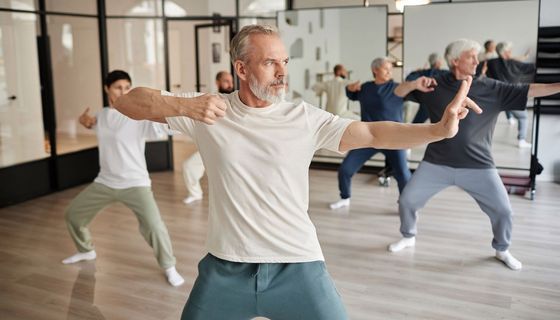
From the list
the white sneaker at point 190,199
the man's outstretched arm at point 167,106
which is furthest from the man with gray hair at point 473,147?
the white sneaker at point 190,199

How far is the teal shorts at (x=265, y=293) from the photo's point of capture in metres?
1.80

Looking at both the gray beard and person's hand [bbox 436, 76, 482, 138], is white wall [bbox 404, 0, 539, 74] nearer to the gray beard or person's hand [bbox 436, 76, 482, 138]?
person's hand [bbox 436, 76, 482, 138]

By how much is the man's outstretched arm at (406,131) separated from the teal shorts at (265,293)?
0.46 m

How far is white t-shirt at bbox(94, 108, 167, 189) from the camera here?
3541 millimetres

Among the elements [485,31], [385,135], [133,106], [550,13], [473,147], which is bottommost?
[473,147]

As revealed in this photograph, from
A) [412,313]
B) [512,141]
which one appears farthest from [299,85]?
[412,313]

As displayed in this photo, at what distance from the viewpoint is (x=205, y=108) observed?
1744 millimetres

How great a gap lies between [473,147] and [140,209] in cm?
220

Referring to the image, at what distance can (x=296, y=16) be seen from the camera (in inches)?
289

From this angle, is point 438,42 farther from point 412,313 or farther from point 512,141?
point 412,313

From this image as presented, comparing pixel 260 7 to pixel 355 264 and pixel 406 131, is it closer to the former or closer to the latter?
pixel 355 264

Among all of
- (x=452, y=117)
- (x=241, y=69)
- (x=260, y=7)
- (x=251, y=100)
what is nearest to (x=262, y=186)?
(x=251, y=100)

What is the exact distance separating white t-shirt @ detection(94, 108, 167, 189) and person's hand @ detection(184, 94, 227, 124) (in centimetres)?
180

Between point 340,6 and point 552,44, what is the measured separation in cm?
254
